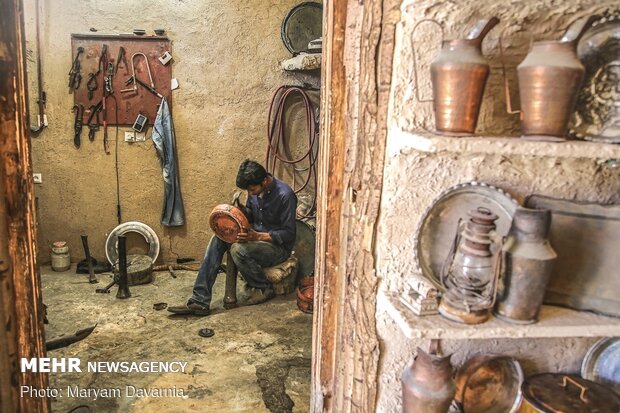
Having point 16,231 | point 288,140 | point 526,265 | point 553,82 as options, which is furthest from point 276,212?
point 553,82

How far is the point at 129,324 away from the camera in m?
3.79

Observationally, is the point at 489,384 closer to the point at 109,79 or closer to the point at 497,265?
the point at 497,265

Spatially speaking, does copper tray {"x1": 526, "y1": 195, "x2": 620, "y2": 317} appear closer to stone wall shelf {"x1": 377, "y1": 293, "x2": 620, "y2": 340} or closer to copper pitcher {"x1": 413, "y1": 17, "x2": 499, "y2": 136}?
stone wall shelf {"x1": 377, "y1": 293, "x2": 620, "y2": 340}

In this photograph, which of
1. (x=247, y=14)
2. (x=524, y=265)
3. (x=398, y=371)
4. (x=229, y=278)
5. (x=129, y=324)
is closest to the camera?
(x=524, y=265)

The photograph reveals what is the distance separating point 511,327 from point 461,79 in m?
0.69

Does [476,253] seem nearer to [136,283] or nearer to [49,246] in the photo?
[136,283]

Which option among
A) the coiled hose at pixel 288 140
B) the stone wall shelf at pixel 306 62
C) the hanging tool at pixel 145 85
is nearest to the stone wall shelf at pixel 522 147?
the stone wall shelf at pixel 306 62

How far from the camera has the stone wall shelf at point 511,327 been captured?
128cm

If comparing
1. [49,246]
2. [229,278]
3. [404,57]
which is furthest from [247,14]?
[404,57]

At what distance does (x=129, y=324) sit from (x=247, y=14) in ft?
10.8

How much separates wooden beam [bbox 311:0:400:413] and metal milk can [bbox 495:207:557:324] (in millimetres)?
422

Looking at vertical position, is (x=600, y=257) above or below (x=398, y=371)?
above

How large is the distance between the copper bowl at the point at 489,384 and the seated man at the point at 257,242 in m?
2.67

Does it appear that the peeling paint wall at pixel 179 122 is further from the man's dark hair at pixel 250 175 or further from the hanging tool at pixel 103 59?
the man's dark hair at pixel 250 175
